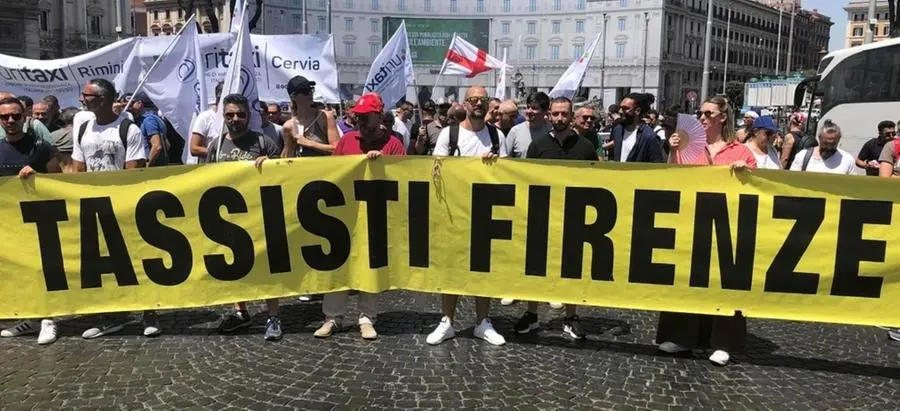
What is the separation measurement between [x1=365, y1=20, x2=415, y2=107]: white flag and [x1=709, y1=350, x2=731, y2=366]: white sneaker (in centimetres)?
847

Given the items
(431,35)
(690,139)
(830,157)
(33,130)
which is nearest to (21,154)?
(33,130)

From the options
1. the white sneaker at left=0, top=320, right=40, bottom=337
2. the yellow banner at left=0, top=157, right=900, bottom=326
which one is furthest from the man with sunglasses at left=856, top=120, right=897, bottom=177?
the white sneaker at left=0, top=320, right=40, bottom=337

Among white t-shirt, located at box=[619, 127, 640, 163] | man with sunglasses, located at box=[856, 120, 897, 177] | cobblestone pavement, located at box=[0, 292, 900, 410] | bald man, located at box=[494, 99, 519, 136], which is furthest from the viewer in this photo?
man with sunglasses, located at box=[856, 120, 897, 177]

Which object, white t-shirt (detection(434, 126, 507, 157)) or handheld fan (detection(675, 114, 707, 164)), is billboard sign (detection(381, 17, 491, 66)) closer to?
white t-shirt (detection(434, 126, 507, 157))

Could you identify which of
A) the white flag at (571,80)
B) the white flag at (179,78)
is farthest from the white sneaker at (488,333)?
the white flag at (571,80)

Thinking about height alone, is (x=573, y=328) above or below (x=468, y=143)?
below

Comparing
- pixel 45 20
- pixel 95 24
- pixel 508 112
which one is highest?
pixel 95 24

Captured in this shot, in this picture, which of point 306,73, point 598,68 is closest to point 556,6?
point 598,68

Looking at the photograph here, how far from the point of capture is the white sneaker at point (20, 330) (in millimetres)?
5770

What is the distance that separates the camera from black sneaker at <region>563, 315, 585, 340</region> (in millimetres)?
5770

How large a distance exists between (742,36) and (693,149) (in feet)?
420

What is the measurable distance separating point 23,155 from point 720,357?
17.4ft

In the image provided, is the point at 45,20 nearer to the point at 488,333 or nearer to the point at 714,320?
the point at 488,333

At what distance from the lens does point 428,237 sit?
18.3ft
